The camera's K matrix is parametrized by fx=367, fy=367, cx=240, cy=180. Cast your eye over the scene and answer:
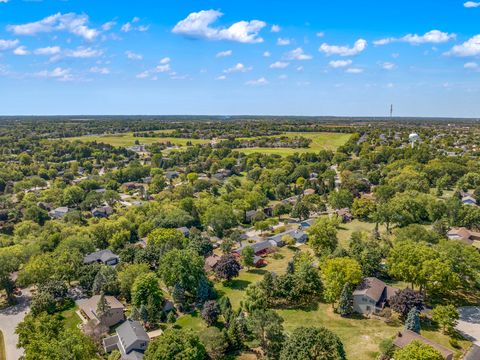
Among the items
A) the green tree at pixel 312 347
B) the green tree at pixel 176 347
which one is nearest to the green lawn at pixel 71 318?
the green tree at pixel 176 347

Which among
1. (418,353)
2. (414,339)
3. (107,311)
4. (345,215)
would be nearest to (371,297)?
(414,339)

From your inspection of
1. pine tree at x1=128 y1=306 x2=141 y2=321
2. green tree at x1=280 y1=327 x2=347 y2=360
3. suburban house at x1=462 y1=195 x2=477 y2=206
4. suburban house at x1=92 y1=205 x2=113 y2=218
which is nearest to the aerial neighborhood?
green tree at x1=280 y1=327 x2=347 y2=360

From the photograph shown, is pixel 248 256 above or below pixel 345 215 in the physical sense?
below

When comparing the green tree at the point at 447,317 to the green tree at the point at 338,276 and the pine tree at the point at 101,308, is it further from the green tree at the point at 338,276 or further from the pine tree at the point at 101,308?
the pine tree at the point at 101,308

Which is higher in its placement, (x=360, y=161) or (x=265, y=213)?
(x=360, y=161)

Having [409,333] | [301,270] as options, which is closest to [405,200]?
[301,270]

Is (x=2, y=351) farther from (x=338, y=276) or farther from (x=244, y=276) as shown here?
(x=338, y=276)

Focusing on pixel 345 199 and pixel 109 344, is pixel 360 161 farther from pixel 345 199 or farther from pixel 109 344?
pixel 109 344
